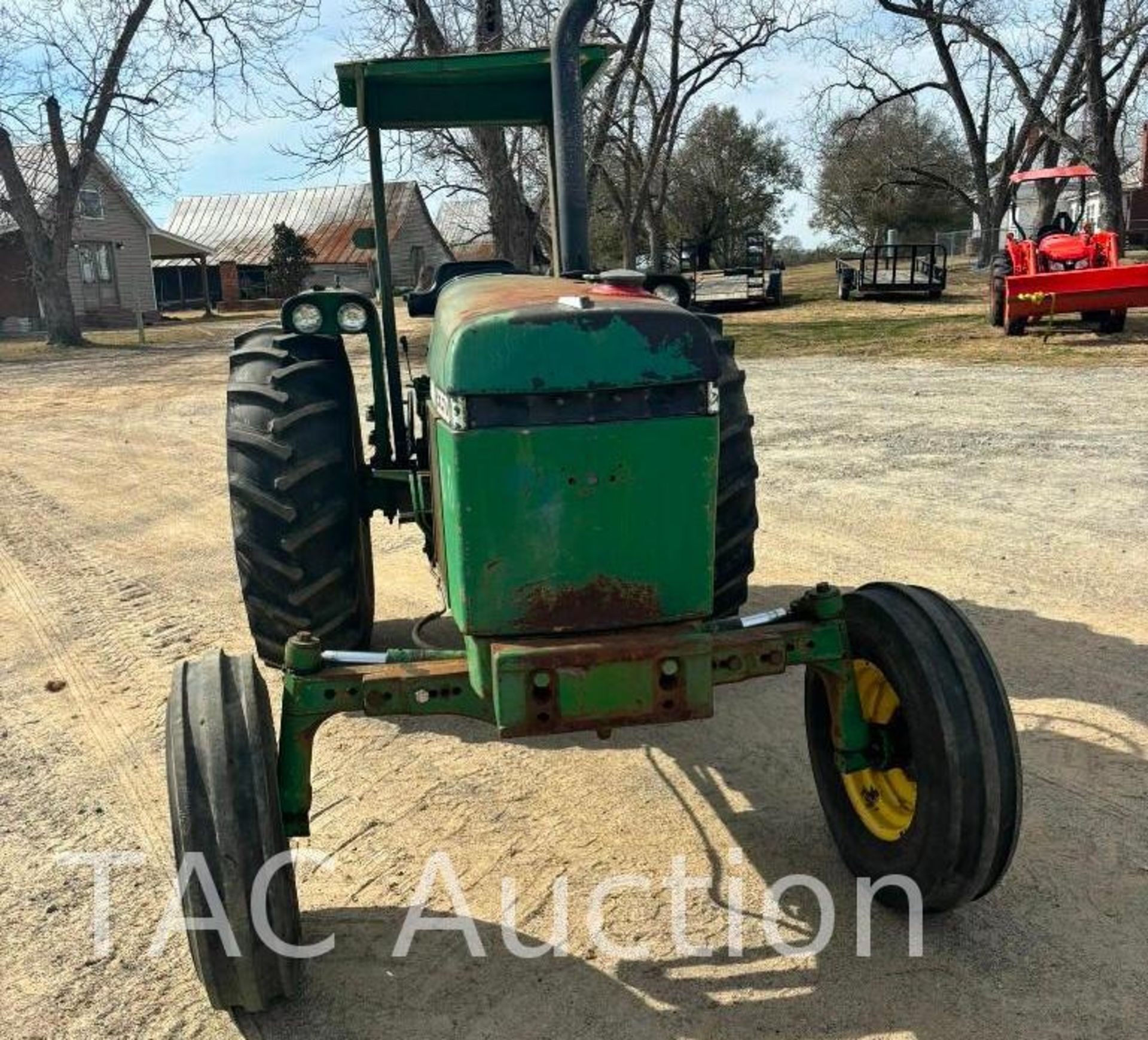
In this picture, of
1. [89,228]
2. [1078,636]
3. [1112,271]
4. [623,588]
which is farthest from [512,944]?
[89,228]

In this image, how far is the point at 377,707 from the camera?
2.76 metres

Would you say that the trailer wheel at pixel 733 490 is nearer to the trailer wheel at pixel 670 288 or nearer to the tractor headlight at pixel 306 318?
the trailer wheel at pixel 670 288

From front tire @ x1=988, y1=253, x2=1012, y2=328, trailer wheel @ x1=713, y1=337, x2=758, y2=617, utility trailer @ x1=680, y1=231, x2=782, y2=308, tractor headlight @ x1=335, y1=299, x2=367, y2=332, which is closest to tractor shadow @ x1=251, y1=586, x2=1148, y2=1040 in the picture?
trailer wheel @ x1=713, y1=337, x2=758, y2=617

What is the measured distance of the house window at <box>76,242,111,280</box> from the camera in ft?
116

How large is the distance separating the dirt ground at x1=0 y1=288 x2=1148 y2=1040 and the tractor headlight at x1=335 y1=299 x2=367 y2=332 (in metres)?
1.50

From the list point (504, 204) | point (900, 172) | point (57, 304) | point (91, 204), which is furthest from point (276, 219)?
point (504, 204)

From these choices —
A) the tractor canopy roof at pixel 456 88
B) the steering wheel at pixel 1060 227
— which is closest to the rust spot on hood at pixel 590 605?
the tractor canopy roof at pixel 456 88

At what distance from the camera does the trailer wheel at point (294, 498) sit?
389 centimetres

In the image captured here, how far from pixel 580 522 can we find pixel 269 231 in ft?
146

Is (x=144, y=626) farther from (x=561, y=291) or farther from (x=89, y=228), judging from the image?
(x=89, y=228)

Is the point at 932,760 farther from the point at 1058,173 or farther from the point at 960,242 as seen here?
the point at 960,242

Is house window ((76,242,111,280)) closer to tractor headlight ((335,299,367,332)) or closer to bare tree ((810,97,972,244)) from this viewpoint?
bare tree ((810,97,972,244))

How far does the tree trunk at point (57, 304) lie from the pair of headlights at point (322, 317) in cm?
2283

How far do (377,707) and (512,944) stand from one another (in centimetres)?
71
